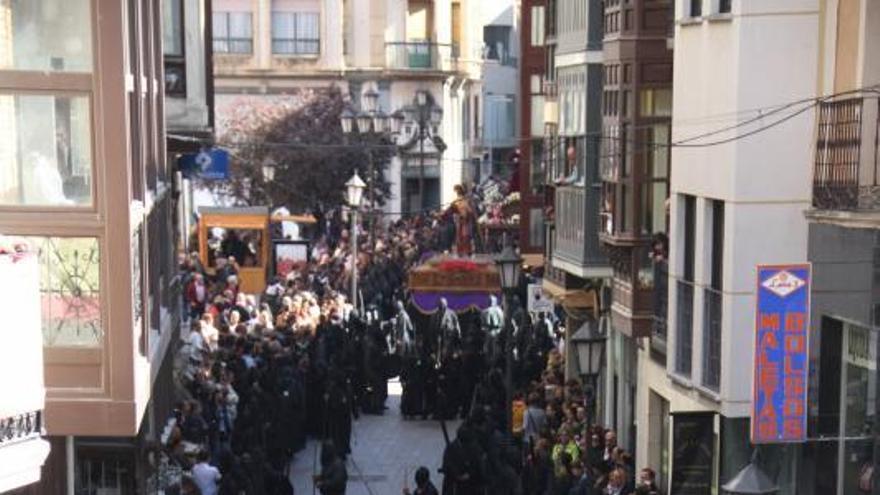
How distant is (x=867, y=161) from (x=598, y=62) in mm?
8409

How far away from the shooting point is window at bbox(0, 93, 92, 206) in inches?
470

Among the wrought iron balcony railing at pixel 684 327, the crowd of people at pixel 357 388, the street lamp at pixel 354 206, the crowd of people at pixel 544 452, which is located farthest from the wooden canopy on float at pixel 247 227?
the wrought iron balcony railing at pixel 684 327

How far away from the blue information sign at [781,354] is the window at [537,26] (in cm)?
1914

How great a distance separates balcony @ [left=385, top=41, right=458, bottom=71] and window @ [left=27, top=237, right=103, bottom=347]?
48.8 m

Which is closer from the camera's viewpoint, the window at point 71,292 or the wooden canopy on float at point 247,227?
the window at point 71,292

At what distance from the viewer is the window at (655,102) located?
19297mm

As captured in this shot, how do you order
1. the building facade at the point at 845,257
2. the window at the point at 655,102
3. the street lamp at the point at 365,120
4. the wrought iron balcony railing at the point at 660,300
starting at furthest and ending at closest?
the street lamp at the point at 365,120 < the window at the point at 655,102 < the wrought iron balcony railing at the point at 660,300 < the building facade at the point at 845,257

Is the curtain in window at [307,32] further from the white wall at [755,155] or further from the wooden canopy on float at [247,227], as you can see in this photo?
the white wall at [755,155]

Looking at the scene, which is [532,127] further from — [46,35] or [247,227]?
[46,35]

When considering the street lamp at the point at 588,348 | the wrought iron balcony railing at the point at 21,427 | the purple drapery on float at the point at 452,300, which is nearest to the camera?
the wrought iron balcony railing at the point at 21,427

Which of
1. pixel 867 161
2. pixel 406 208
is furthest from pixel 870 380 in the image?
pixel 406 208

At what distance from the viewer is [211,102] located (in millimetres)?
25672

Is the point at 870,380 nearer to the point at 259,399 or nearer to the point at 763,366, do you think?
the point at 763,366

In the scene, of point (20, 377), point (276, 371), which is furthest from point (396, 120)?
point (20, 377)
